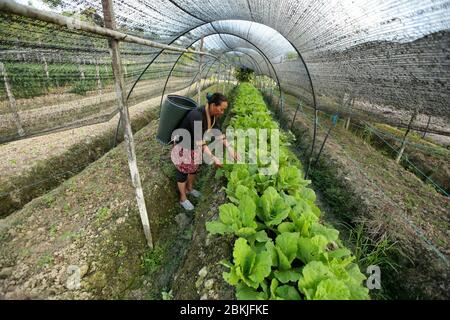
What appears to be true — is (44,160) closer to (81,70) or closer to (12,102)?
(12,102)

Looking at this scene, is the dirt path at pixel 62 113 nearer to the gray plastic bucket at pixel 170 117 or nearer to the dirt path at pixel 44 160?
the dirt path at pixel 44 160

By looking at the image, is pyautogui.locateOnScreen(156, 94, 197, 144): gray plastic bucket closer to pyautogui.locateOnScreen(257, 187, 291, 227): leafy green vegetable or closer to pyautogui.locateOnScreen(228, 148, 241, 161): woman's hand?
pyautogui.locateOnScreen(228, 148, 241, 161): woman's hand

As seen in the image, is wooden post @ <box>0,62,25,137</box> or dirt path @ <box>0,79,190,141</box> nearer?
wooden post @ <box>0,62,25,137</box>

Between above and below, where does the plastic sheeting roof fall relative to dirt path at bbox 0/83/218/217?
above

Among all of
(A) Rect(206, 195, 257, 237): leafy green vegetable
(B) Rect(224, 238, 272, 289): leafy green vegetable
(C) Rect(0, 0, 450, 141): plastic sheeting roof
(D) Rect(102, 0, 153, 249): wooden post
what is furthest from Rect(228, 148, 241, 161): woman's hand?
(C) Rect(0, 0, 450, 141): plastic sheeting roof

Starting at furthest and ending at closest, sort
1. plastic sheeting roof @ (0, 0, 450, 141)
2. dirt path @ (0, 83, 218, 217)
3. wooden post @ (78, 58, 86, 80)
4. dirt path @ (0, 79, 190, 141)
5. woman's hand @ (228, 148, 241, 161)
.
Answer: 1. dirt path @ (0, 83, 218, 217)
2. woman's hand @ (228, 148, 241, 161)
3. wooden post @ (78, 58, 86, 80)
4. dirt path @ (0, 79, 190, 141)
5. plastic sheeting roof @ (0, 0, 450, 141)

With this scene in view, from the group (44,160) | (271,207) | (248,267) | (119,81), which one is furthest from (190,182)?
(44,160)

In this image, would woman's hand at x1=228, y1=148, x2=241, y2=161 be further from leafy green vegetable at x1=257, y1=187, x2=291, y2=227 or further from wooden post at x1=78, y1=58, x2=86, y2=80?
wooden post at x1=78, y1=58, x2=86, y2=80

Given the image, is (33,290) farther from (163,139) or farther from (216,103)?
(216,103)

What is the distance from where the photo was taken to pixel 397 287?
252 cm

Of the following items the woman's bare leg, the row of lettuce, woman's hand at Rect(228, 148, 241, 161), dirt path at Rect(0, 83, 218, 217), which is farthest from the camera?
the woman's bare leg

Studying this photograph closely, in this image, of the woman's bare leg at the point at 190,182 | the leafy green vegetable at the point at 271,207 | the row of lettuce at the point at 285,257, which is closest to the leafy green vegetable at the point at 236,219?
the row of lettuce at the point at 285,257

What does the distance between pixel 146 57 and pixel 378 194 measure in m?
4.28

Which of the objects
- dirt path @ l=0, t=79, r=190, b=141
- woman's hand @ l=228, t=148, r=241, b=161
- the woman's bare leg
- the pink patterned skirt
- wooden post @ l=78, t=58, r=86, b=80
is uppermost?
wooden post @ l=78, t=58, r=86, b=80
